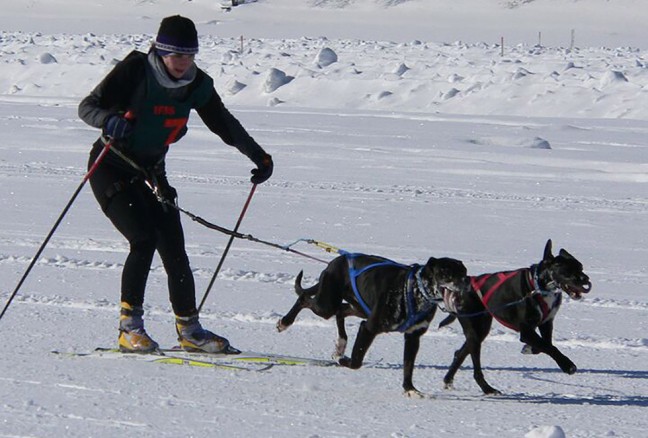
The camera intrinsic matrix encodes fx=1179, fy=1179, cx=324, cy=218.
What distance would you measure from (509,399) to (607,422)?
18.6 inches

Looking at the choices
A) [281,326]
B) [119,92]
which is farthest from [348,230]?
[119,92]

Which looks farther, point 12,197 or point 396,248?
point 12,197

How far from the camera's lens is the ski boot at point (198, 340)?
522cm

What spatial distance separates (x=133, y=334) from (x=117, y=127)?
0.99 metres

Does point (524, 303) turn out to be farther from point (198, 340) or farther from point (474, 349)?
point (198, 340)

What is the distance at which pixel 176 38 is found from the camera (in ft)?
15.5

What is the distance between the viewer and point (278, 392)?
181 inches

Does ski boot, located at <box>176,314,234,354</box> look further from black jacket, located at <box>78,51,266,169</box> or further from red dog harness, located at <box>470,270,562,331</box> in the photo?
red dog harness, located at <box>470,270,562,331</box>

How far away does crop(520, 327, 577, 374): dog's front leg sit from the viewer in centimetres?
475

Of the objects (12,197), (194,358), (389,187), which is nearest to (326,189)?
(389,187)

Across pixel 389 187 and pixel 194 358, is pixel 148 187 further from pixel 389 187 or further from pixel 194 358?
pixel 389 187

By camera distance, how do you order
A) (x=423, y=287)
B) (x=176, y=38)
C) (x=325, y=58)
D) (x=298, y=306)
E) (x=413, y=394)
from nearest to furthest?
(x=423, y=287) < (x=413, y=394) < (x=176, y=38) < (x=298, y=306) < (x=325, y=58)

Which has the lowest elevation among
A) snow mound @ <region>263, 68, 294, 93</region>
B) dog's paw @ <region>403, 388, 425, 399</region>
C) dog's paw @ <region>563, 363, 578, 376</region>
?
snow mound @ <region>263, 68, 294, 93</region>

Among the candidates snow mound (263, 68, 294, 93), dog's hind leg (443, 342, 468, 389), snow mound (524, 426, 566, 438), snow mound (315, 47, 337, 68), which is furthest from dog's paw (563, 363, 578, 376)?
snow mound (315, 47, 337, 68)
